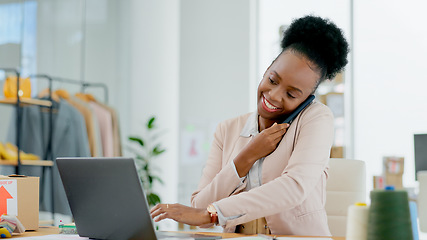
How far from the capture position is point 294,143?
76.2 inches

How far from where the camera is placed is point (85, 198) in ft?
5.06

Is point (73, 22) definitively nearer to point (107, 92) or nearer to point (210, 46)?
point (107, 92)

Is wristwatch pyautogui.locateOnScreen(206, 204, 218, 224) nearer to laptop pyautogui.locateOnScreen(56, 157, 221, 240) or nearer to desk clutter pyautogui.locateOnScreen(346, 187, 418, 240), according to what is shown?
laptop pyautogui.locateOnScreen(56, 157, 221, 240)

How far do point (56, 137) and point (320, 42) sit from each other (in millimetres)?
2780

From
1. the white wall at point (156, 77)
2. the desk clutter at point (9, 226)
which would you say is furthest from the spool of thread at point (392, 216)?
the white wall at point (156, 77)

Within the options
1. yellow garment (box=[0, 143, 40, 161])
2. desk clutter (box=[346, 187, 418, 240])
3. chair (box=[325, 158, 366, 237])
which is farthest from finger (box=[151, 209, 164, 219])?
yellow garment (box=[0, 143, 40, 161])

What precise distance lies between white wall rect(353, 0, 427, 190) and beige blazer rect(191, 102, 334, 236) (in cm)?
333

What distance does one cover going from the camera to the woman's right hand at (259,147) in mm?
1901

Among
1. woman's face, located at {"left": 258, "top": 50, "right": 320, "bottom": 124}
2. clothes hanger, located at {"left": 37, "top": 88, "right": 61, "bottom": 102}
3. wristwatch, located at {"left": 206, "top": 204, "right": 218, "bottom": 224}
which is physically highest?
clothes hanger, located at {"left": 37, "top": 88, "right": 61, "bottom": 102}

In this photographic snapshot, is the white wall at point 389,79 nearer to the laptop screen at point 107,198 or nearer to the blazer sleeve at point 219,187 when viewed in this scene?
the blazer sleeve at point 219,187

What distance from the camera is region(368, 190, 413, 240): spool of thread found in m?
1.05

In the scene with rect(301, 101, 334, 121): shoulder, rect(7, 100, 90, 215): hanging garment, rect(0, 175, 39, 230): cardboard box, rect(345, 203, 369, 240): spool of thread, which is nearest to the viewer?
rect(345, 203, 369, 240): spool of thread

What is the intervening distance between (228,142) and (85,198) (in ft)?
2.38

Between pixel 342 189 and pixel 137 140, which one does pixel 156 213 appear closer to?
pixel 342 189
